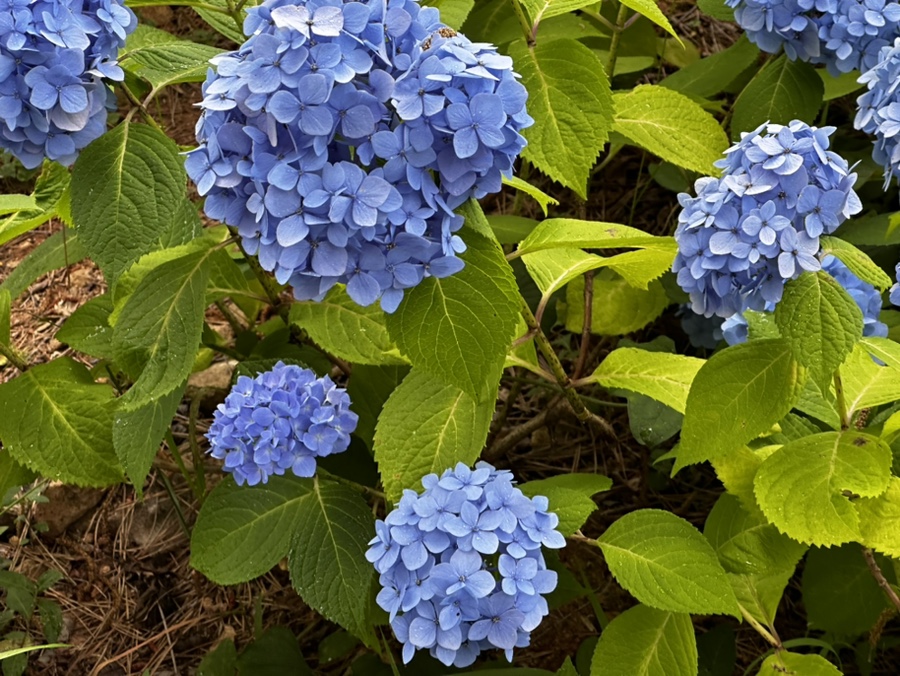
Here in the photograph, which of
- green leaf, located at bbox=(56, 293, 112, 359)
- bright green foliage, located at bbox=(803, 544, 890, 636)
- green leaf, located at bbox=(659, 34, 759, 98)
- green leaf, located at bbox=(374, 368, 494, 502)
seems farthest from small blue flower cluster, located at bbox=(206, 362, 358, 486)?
green leaf, located at bbox=(659, 34, 759, 98)

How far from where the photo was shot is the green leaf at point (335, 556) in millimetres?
1956

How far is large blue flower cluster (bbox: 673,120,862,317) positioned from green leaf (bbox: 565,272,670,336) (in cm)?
Answer: 103

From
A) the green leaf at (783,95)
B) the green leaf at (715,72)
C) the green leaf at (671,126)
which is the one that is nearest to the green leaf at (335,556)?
the green leaf at (671,126)

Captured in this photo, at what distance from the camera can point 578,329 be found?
272 centimetres

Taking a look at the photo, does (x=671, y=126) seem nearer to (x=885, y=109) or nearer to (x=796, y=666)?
(x=885, y=109)

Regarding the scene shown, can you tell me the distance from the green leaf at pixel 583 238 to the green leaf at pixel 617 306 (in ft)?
2.66

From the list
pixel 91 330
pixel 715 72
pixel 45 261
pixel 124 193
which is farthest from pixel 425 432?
pixel 715 72

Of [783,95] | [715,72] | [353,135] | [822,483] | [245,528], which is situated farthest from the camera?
[715,72]

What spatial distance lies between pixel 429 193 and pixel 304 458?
3.19 feet

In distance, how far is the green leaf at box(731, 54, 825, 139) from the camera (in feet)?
8.45

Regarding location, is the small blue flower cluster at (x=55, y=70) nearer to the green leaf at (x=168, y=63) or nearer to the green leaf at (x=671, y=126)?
the green leaf at (x=168, y=63)

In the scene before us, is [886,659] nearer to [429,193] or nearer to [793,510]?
[793,510]

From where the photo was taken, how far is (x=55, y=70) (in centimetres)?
143

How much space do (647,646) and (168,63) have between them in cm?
155
